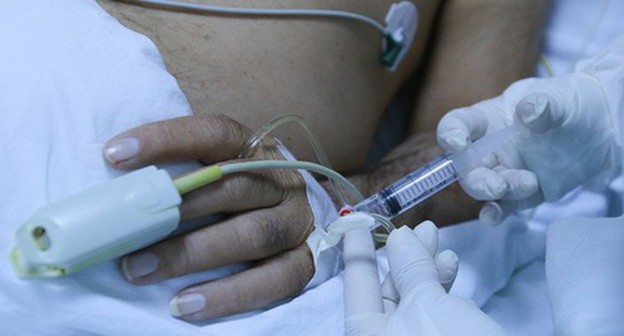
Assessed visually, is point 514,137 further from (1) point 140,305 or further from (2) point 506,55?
(1) point 140,305

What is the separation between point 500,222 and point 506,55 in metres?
0.40

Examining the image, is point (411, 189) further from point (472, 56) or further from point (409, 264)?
point (472, 56)

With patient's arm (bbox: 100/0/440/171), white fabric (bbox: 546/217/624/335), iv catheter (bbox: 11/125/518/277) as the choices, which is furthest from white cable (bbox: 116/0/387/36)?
white fabric (bbox: 546/217/624/335)

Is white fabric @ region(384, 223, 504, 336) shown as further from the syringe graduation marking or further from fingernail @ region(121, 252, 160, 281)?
fingernail @ region(121, 252, 160, 281)

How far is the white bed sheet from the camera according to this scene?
70 centimetres

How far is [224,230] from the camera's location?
2.63ft

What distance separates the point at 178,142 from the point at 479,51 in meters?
0.75

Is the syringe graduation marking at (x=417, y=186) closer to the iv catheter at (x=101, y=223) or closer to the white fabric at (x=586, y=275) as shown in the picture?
the white fabric at (x=586, y=275)

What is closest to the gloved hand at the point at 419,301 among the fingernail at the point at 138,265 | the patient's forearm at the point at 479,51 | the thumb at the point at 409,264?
the thumb at the point at 409,264

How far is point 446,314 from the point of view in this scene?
2.25ft

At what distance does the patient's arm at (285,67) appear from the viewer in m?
0.97

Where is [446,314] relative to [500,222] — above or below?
above

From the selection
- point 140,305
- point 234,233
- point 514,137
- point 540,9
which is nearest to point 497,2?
point 540,9

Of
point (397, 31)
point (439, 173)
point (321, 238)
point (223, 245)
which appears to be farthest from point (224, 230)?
point (397, 31)
